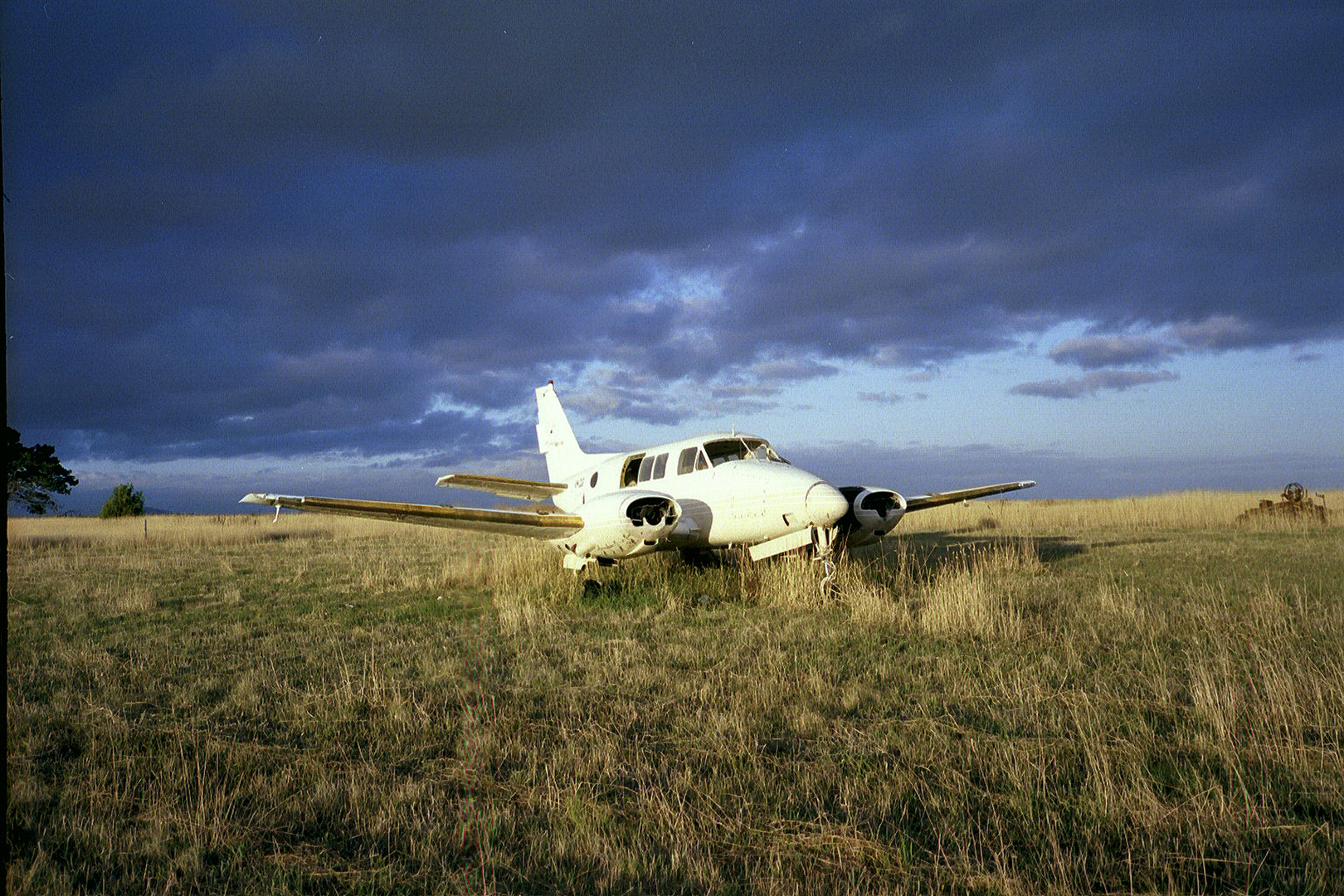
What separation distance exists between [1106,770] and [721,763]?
88.0 inches

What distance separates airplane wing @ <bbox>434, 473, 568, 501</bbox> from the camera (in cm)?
1716

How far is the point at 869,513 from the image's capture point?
42.3ft

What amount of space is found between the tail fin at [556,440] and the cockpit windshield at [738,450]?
7080 millimetres

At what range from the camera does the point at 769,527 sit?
40.0 feet

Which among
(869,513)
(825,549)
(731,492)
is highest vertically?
(731,492)

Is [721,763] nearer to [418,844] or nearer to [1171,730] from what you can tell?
[418,844]

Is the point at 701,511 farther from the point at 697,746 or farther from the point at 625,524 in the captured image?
the point at 697,746

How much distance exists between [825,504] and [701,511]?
2.45m

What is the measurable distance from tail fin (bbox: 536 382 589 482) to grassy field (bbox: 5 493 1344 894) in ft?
30.0

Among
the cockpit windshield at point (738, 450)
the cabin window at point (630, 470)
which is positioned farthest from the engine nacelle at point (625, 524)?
the cabin window at point (630, 470)

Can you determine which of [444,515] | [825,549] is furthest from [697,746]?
[444,515]

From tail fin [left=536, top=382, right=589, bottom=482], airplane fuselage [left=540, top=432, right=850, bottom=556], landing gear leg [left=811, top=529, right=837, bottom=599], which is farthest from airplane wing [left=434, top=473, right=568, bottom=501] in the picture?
landing gear leg [left=811, top=529, right=837, bottom=599]

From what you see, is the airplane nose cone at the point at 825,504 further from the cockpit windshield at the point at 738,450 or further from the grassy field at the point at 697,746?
the cockpit windshield at the point at 738,450

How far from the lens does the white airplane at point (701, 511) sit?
11.6 meters
